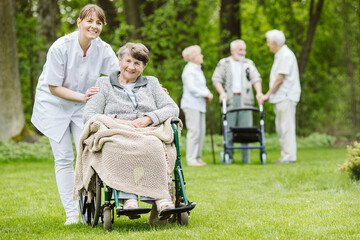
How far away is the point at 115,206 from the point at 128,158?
0.36m

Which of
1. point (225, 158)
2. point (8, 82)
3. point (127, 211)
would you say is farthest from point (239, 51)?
point (127, 211)

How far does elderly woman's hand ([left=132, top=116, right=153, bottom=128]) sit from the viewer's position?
4668 mm

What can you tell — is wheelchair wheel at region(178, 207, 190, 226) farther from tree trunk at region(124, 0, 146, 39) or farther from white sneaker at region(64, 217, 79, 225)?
tree trunk at region(124, 0, 146, 39)

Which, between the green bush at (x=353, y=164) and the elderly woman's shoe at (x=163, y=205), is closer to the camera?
the elderly woman's shoe at (x=163, y=205)

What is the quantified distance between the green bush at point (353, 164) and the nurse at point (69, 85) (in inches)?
129

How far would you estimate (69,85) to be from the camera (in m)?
5.11

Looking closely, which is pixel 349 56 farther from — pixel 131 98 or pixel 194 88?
pixel 131 98

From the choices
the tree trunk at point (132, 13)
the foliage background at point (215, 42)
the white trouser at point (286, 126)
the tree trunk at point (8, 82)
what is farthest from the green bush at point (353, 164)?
the tree trunk at point (132, 13)

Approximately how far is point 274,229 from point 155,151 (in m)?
1.05

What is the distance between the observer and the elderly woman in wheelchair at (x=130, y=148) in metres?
4.39

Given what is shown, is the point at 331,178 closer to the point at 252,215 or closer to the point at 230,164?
the point at 252,215

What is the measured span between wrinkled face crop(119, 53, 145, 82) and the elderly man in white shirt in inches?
232

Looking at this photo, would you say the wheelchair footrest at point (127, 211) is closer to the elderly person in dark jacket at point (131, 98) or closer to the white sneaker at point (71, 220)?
the elderly person in dark jacket at point (131, 98)

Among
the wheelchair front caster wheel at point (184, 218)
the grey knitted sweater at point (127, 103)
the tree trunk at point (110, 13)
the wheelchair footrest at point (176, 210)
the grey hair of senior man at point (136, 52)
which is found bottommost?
the wheelchair front caster wheel at point (184, 218)
